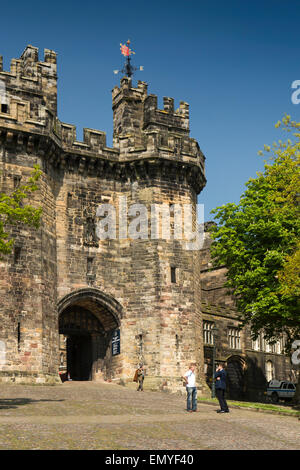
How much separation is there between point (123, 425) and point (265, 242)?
16694mm

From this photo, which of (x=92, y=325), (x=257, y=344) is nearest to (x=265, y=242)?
(x=92, y=325)

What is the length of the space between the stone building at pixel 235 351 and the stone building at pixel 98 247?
10629 millimetres

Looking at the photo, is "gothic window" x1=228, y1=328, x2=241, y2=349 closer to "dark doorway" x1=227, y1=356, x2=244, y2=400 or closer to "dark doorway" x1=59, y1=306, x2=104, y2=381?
"dark doorway" x1=227, y1=356, x2=244, y2=400

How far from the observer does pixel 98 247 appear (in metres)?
35.1

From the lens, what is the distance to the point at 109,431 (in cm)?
1656

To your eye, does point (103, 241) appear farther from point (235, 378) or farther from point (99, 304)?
point (235, 378)

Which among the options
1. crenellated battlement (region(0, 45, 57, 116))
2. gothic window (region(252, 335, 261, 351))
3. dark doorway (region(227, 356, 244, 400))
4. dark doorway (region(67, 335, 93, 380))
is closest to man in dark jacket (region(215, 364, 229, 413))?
dark doorway (region(67, 335, 93, 380))

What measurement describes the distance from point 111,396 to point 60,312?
23.8ft

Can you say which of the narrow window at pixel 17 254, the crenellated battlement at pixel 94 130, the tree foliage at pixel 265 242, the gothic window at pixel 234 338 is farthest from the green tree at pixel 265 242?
the gothic window at pixel 234 338

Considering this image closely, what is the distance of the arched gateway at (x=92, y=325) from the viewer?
34447 mm

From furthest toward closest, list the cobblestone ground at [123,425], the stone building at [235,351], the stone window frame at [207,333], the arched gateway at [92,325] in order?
the stone building at [235,351] < the stone window frame at [207,333] < the arched gateway at [92,325] < the cobblestone ground at [123,425]

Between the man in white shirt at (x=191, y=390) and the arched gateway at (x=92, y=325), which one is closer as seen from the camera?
the man in white shirt at (x=191, y=390)

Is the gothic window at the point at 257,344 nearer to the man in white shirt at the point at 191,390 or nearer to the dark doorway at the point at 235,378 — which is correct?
the dark doorway at the point at 235,378

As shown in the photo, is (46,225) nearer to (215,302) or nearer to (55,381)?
(55,381)
